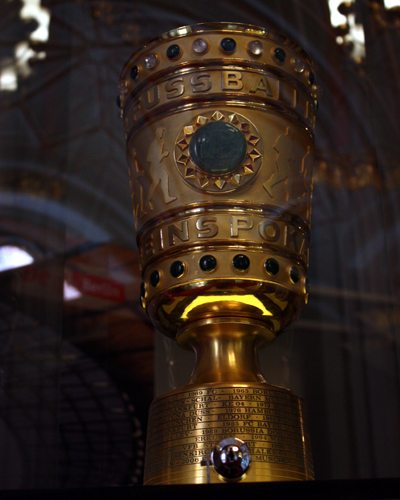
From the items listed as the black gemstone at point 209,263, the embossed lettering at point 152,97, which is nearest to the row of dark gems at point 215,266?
the black gemstone at point 209,263

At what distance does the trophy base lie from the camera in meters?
0.89

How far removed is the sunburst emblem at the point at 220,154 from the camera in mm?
1007

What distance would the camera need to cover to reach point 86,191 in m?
1.43

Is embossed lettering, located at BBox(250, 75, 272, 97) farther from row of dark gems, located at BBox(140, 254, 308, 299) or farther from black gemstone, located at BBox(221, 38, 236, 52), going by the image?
row of dark gems, located at BBox(140, 254, 308, 299)

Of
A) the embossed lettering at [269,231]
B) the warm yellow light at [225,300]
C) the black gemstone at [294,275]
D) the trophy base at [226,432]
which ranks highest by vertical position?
the embossed lettering at [269,231]

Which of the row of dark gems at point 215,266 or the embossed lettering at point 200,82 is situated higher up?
the embossed lettering at point 200,82

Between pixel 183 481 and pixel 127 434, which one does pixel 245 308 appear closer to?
pixel 183 481

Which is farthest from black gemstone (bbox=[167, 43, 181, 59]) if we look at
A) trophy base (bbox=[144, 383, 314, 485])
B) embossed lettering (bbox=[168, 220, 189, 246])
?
trophy base (bbox=[144, 383, 314, 485])

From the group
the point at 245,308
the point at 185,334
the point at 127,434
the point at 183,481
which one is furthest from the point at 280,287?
the point at 127,434

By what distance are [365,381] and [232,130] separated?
568 mm

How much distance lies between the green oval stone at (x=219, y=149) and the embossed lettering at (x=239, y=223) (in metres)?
0.07

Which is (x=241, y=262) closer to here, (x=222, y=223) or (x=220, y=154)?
(x=222, y=223)

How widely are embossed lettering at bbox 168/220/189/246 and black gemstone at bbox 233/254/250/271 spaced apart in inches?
3.3

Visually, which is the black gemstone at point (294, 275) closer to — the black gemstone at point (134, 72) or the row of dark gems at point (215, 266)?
the row of dark gems at point (215, 266)
